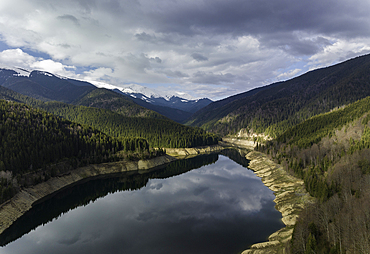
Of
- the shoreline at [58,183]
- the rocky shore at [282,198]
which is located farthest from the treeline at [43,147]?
the rocky shore at [282,198]

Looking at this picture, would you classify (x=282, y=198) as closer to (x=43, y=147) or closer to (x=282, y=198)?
(x=282, y=198)

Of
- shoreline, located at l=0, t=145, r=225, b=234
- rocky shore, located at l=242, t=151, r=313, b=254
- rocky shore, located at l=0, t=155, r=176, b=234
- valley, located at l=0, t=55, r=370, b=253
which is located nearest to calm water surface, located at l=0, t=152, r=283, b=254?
rocky shore, located at l=242, t=151, r=313, b=254

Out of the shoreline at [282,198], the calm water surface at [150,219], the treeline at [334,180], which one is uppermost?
the treeline at [334,180]

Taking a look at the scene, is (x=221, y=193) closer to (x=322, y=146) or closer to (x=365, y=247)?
(x=365, y=247)

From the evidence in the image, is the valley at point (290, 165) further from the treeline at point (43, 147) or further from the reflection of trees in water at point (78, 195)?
the reflection of trees in water at point (78, 195)

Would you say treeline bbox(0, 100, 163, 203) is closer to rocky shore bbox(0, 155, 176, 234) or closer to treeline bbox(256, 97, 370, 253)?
rocky shore bbox(0, 155, 176, 234)

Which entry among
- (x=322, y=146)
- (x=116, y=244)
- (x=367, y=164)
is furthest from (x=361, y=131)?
(x=116, y=244)
